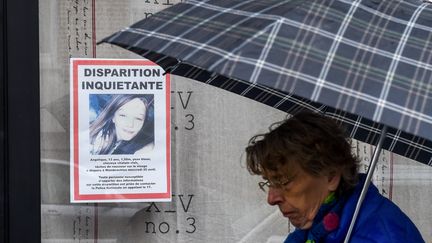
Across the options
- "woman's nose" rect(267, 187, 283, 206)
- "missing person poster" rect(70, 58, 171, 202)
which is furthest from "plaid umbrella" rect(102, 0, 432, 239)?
"missing person poster" rect(70, 58, 171, 202)

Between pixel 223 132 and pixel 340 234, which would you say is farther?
pixel 223 132

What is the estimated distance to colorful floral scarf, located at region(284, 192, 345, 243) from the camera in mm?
2906

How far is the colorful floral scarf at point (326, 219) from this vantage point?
2.91m

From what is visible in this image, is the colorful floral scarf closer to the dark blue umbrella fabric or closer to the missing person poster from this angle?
the dark blue umbrella fabric

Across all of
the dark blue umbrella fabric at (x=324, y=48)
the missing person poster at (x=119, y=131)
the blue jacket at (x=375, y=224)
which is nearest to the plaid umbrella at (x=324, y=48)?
the dark blue umbrella fabric at (x=324, y=48)

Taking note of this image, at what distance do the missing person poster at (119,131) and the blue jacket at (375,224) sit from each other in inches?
76.5

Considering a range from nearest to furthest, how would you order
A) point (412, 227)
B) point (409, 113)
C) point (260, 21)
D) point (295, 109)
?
1. point (409, 113)
2. point (260, 21)
3. point (412, 227)
4. point (295, 109)

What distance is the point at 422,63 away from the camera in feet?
7.75

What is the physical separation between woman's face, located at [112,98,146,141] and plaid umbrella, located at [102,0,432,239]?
2.10 meters

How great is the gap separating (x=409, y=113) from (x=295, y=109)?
4.25 ft
